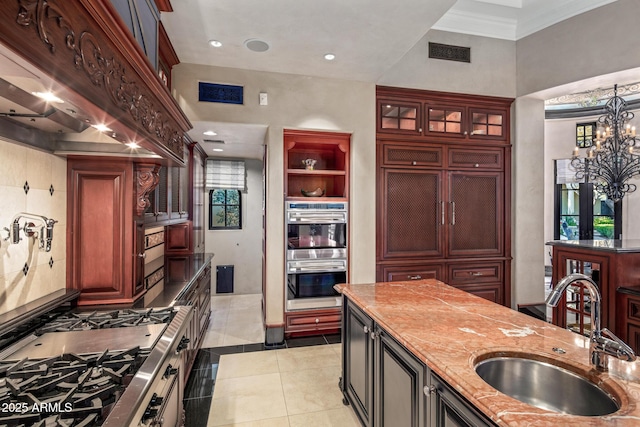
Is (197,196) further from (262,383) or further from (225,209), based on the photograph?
(262,383)

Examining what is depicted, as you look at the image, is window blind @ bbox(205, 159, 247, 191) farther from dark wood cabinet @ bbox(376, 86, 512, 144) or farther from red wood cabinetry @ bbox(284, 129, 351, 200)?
A: dark wood cabinet @ bbox(376, 86, 512, 144)

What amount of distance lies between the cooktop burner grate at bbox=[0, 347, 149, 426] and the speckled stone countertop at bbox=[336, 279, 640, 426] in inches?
45.2

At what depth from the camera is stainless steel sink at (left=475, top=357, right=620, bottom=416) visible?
1.10 metres

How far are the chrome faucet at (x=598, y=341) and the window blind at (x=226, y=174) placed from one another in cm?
496

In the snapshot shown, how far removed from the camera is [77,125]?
1.70 m

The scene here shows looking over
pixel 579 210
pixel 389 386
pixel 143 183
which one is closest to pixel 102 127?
pixel 143 183

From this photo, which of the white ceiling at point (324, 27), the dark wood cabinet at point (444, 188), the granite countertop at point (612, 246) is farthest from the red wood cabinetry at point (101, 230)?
the granite countertop at point (612, 246)

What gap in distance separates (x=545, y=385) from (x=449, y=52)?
396 centimetres

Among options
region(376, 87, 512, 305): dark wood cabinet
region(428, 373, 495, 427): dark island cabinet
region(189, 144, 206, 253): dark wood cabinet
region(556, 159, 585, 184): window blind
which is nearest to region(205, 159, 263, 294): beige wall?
region(189, 144, 206, 253): dark wood cabinet

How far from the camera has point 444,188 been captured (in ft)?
13.1

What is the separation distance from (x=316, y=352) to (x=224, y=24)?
324 cm

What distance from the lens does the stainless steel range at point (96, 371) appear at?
0.95 metres

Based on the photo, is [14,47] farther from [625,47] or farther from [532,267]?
[532,267]

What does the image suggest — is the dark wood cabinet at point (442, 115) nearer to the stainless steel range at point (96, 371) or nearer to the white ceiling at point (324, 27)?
the white ceiling at point (324, 27)
